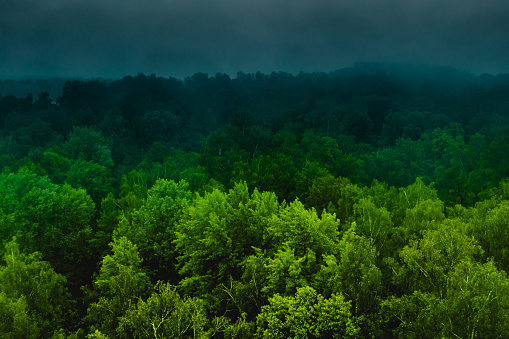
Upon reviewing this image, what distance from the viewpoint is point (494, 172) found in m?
50.2

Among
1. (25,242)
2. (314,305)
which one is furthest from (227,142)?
(314,305)

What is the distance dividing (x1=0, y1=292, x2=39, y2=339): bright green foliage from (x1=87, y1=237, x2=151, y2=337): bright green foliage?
3.42m

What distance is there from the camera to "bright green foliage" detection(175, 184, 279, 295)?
28.9 m

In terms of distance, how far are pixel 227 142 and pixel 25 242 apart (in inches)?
1561

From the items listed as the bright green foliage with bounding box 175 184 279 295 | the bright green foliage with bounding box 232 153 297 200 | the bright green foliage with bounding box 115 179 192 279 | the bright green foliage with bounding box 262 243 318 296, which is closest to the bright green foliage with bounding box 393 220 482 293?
the bright green foliage with bounding box 262 243 318 296

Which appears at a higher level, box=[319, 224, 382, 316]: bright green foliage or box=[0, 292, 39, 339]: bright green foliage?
box=[319, 224, 382, 316]: bright green foliage

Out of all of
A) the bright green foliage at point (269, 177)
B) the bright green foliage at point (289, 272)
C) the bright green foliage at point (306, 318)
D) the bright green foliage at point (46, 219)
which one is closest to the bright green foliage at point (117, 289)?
the bright green foliage at point (306, 318)

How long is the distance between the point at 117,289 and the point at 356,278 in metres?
14.7

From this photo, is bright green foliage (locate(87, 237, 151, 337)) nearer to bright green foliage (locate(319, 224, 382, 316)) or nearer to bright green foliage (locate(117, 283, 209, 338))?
bright green foliage (locate(117, 283, 209, 338))

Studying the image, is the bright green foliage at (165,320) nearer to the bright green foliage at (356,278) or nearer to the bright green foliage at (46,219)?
the bright green foliage at (356,278)

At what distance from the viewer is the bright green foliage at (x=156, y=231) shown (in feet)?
109

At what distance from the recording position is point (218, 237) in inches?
1155

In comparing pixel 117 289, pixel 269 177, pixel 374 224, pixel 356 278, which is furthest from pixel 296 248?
pixel 269 177

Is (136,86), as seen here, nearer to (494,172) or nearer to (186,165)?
(186,165)
